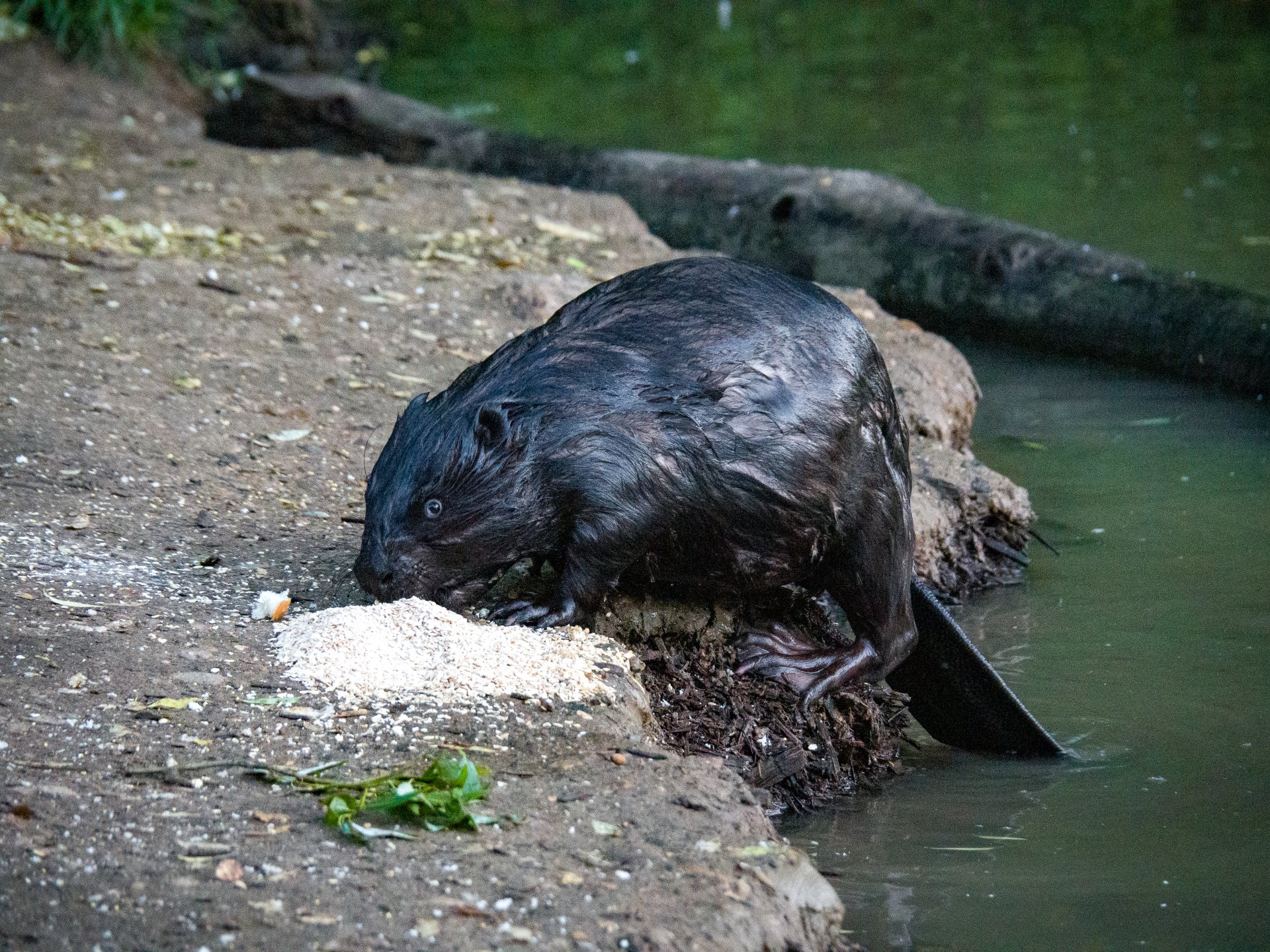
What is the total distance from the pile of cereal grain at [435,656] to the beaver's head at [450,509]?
87mm

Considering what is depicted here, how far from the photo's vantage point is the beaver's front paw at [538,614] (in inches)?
136

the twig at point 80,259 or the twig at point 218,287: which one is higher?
the twig at point 80,259

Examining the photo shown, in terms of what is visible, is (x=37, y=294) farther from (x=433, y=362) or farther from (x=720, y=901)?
(x=720, y=901)

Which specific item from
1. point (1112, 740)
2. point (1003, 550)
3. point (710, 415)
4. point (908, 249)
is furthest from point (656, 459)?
point (908, 249)

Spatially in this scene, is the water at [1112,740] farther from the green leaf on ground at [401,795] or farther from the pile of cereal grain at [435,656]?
the green leaf on ground at [401,795]

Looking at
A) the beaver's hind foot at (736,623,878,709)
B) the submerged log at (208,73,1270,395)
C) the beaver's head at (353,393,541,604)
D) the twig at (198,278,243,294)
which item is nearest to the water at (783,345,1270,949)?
the beaver's hind foot at (736,623,878,709)

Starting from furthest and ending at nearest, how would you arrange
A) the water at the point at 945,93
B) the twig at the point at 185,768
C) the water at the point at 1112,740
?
the water at the point at 945,93 < the water at the point at 1112,740 < the twig at the point at 185,768

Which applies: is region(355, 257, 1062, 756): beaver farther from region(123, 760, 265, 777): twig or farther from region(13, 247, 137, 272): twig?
region(13, 247, 137, 272): twig

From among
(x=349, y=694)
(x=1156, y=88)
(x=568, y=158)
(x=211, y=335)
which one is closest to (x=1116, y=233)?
(x=568, y=158)

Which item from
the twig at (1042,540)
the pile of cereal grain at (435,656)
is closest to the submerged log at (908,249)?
the twig at (1042,540)

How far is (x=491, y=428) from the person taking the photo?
3412mm

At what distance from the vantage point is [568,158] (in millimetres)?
9039

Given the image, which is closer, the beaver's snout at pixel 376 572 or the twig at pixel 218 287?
the beaver's snout at pixel 376 572

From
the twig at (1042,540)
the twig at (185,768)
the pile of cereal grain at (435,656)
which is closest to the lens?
the twig at (185,768)
